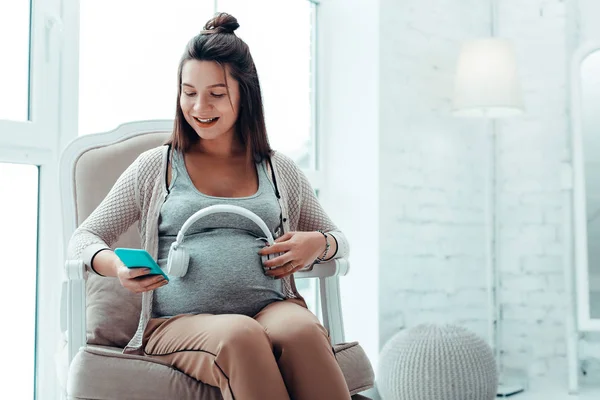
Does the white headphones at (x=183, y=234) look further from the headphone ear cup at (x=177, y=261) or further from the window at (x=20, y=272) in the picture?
the window at (x=20, y=272)

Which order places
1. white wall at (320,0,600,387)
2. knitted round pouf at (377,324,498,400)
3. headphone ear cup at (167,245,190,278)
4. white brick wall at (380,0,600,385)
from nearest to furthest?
headphone ear cup at (167,245,190,278), knitted round pouf at (377,324,498,400), white wall at (320,0,600,387), white brick wall at (380,0,600,385)

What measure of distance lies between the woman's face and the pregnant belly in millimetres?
235

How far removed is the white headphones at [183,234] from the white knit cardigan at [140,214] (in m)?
0.11

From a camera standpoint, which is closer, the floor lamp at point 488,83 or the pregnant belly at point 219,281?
the pregnant belly at point 219,281

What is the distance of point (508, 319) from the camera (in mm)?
3277

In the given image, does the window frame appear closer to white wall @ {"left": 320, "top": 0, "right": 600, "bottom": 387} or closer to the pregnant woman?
the pregnant woman

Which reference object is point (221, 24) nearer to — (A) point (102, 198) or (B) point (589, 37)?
(A) point (102, 198)

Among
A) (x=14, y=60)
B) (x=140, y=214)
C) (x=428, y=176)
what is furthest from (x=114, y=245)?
(x=428, y=176)

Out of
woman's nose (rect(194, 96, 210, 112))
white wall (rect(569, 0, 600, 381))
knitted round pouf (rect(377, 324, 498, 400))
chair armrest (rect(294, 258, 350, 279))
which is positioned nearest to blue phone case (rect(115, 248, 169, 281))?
woman's nose (rect(194, 96, 210, 112))

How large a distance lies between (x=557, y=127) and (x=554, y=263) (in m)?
0.60

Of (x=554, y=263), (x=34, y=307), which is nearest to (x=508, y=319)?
(x=554, y=263)

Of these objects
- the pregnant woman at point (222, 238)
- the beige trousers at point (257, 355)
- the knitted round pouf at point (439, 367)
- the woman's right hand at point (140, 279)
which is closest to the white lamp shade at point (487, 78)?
the knitted round pouf at point (439, 367)

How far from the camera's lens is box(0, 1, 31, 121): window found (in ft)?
6.14

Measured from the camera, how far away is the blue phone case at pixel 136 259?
4.01 ft
